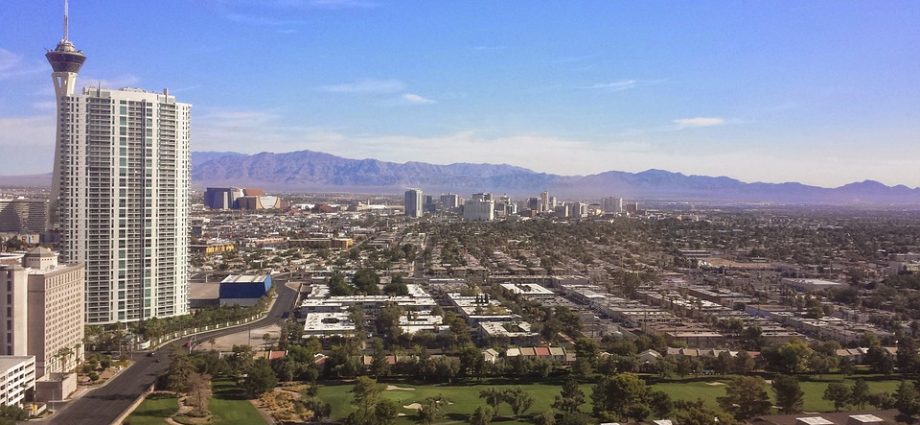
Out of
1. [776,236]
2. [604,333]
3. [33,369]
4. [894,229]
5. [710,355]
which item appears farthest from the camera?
[894,229]

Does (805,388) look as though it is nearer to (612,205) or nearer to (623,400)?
(623,400)

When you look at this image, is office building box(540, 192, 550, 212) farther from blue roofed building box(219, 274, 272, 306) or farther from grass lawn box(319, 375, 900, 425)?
grass lawn box(319, 375, 900, 425)

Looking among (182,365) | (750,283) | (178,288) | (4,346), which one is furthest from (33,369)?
(750,283)

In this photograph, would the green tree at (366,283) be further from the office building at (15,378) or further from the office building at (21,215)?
the office building at (21,215)

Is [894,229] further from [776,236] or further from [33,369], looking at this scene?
[33,369]

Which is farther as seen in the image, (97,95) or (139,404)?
(97,95)

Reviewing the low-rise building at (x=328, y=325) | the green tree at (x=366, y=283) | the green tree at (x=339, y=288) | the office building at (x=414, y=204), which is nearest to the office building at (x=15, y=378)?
the low-rise building at (x=328, y=325)

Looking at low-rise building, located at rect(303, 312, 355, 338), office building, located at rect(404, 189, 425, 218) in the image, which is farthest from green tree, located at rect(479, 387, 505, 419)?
office building, located at rect(404, 189, 425, 218)
